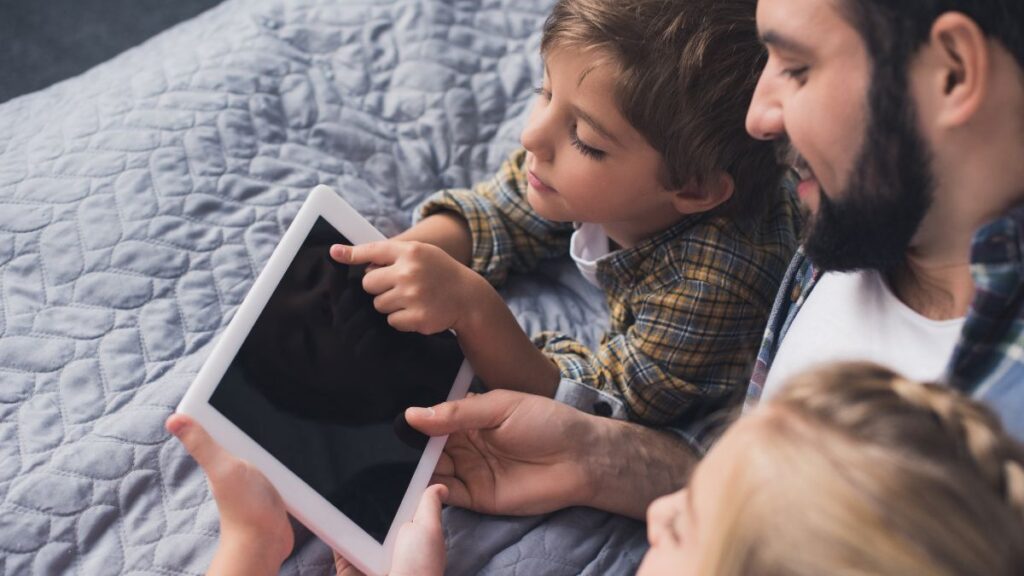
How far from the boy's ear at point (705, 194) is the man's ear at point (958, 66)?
326 millimetres

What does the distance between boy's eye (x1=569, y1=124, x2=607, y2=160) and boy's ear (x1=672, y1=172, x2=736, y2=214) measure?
0.10 metres

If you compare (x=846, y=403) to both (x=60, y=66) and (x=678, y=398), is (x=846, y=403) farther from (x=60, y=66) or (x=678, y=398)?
(x=60, y=66)

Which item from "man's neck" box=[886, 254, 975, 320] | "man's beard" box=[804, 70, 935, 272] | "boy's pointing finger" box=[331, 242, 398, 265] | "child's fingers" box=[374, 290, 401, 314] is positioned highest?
"man's beard" box=[804, 70, 935, 272]

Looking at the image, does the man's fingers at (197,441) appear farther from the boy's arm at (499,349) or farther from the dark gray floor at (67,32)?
the dark gray floor at (67,32)

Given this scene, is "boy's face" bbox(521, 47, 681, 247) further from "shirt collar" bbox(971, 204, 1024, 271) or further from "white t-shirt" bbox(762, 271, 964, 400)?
"shirt collar" bbox(971, 204, 1024, 271)

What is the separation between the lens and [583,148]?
1.01 m

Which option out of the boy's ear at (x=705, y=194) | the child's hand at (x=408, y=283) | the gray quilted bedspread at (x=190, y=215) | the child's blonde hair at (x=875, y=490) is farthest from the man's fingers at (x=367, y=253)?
the child's blonde hair at (x=875, y=490)

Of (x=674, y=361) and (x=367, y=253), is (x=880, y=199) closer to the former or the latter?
(x=674, y=361)

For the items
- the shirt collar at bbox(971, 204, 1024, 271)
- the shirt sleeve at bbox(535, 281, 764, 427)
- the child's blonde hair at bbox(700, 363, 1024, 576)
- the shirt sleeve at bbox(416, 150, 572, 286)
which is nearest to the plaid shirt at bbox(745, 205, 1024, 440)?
the shirt collar at bbox(971, 204, 1024, 271)

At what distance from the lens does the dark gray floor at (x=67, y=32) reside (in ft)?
5.75

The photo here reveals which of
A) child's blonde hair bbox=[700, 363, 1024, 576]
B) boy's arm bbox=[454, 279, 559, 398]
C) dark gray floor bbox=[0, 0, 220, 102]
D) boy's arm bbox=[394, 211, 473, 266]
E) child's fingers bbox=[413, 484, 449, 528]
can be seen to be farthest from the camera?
dark gray floor bbox=[0, 0, 220, 102]

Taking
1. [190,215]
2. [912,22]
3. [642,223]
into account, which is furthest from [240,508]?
[912,22]

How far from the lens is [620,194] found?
1030 mm

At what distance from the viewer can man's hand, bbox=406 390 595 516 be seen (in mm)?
958
